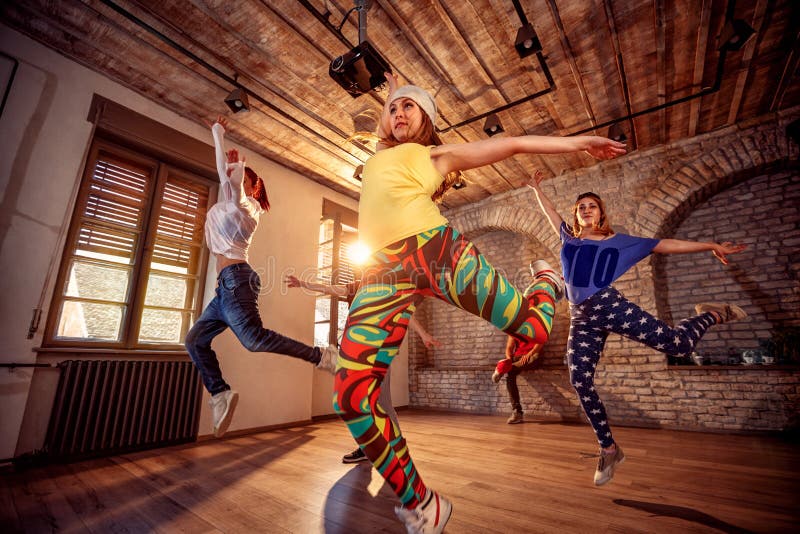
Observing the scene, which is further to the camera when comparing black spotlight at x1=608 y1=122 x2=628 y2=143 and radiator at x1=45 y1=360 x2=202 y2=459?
black spotlight at x1=608 y1=122 x2=628 y2=143

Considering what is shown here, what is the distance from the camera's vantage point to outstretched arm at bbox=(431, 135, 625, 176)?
41.5 inches

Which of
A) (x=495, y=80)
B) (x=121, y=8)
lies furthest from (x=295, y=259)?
(x=495, y=80)

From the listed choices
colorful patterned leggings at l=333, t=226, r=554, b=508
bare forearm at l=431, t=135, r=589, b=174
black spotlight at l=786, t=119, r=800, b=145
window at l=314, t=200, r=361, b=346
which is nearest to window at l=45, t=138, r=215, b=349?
window at l=314, t=200, r=361, b=346

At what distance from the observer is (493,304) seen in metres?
1.07

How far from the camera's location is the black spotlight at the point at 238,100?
3.27 metres

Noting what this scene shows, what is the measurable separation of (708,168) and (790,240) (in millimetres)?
1116

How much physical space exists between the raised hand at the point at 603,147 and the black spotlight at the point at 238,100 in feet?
10.7

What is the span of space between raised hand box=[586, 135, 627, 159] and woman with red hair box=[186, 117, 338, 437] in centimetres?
173

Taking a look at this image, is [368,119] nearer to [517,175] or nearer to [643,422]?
[517,175]

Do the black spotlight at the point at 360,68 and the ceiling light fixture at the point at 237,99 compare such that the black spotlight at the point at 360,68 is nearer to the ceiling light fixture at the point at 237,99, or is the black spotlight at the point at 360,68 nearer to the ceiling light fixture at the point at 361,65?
the ceiling light fixture at the point at 361,65

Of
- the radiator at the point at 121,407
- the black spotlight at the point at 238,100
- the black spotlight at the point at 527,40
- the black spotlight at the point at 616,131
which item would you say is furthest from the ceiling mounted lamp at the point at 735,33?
the radiator at the point at 121,407

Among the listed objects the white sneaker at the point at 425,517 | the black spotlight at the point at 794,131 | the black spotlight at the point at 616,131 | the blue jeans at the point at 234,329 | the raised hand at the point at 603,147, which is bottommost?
the white sneaker at the point at 425,517

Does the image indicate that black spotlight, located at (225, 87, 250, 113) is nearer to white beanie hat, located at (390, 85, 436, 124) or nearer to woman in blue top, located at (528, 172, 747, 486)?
white beanie hat, located at (390, 85, 436, 124)

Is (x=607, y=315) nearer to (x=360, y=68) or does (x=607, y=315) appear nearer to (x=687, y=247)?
(x=687, y=247)
